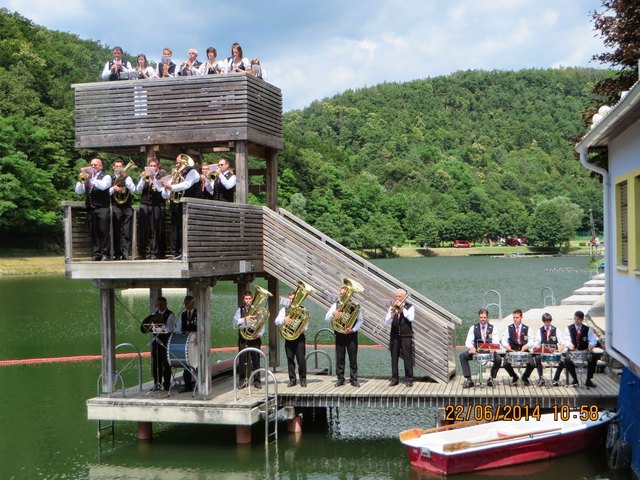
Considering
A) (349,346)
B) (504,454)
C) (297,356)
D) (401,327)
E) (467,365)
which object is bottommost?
(504,454)

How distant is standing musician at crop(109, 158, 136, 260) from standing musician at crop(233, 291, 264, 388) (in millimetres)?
2279

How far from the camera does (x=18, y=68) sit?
295ft

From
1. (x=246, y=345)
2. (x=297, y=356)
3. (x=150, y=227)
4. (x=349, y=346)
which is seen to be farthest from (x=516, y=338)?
(x=150, y=227)

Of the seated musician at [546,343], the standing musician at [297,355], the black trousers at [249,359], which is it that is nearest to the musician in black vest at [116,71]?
the standing musician at [297,355]

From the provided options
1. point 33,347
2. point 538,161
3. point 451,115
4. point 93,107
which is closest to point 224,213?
point 93,107

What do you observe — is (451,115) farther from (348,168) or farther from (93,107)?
(93,107)

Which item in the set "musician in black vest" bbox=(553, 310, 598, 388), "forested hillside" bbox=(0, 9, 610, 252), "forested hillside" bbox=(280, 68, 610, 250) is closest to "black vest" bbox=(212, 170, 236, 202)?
"musician in black vest" bbox=(553, 310, 598, 388)

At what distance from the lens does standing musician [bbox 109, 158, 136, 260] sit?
51.4 feet

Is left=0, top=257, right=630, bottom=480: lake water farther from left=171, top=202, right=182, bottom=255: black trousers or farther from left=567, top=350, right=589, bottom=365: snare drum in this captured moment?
left=171, top=202, right=182, bottom=255: black trousers

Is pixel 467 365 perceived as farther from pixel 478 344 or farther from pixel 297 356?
pixel 297 356

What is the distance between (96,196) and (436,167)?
499 feet

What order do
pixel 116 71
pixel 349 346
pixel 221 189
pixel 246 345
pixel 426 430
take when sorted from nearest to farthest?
1. pixel 426 430
2. pixel 349 346
3. pixel 246 345
4. pixel 221 189
5. pixel 116 71

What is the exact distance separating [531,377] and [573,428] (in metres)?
2.74

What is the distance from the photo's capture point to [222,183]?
16250 millimetres
